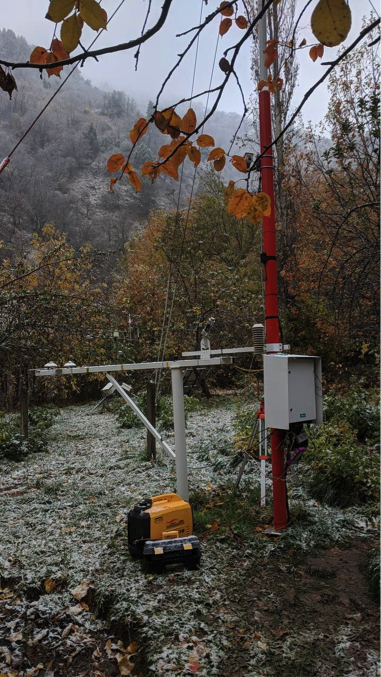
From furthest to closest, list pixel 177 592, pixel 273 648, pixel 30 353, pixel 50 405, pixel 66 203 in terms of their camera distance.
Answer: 1. pixel 66 203
2. pixel 50 405
3. pixel 30 353
4. pixel 177 592
5. pixel 273 648

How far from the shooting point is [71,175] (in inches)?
1893

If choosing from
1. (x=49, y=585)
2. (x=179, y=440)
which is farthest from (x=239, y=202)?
(x=49, y=585)

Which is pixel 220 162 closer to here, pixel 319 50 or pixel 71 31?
pixel 319 50

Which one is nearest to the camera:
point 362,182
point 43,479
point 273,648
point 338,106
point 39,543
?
point 273,648

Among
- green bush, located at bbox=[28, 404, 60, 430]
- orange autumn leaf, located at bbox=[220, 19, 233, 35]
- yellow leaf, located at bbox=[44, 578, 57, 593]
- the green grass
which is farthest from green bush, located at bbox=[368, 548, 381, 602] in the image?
green bush, located at bbox=[28, 404, 60, 430]

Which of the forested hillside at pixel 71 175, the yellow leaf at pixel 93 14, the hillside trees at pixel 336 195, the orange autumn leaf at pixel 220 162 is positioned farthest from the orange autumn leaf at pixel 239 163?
the forested hillside at pixel 71 175

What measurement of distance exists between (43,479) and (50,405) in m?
6.30

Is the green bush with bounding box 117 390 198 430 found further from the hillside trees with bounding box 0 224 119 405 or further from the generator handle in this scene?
the generator handle

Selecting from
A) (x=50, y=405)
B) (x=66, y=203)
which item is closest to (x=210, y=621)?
(x=50, y=405)

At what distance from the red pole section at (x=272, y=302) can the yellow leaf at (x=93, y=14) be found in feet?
8.66

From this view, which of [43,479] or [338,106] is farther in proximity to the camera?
[338,106]

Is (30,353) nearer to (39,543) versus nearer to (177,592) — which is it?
(39,543)

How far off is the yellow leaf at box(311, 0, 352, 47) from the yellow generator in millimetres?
2991

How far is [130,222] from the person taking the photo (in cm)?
4088
